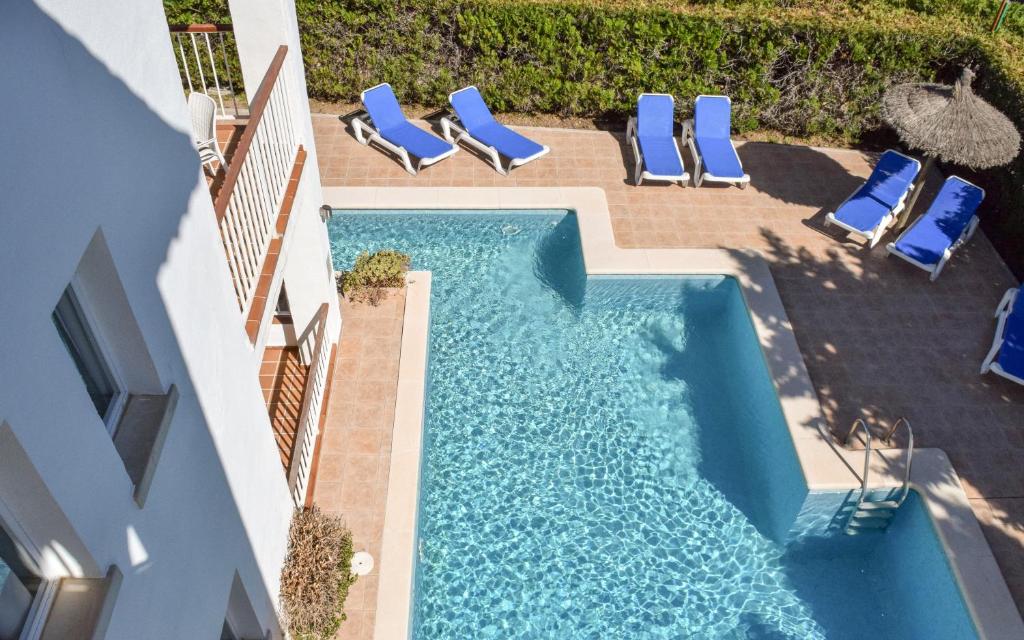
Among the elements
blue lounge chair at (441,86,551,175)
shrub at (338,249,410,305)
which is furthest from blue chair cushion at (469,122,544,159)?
shrub at (338,249,410,305)

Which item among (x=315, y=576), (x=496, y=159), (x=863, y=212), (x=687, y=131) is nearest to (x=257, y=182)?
(x=315, y=576)

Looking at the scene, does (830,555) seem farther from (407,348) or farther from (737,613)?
(407,348)

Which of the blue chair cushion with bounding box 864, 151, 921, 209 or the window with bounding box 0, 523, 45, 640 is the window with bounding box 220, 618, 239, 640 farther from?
the blue chair cushion with bounding box 864, 151, 921, 209

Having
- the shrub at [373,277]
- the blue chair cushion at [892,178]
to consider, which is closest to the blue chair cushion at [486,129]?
the shrub at [373,277]

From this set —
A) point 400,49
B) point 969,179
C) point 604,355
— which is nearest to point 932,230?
point 969,179

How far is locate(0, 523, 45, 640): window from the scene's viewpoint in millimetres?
3510

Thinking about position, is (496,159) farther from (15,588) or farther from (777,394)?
(15,588)

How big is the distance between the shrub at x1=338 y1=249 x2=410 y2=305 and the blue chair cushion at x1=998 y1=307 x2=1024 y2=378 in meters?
8.14

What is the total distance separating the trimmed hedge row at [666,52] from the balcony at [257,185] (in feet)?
20.1

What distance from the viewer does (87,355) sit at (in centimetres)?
433

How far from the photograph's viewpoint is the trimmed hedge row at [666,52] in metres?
14.2

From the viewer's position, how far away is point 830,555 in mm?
9500

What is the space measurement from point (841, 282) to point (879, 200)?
1.84 m

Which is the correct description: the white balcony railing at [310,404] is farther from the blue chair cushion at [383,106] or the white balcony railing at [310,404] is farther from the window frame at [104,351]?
the blue chair cushion at [383,106]
